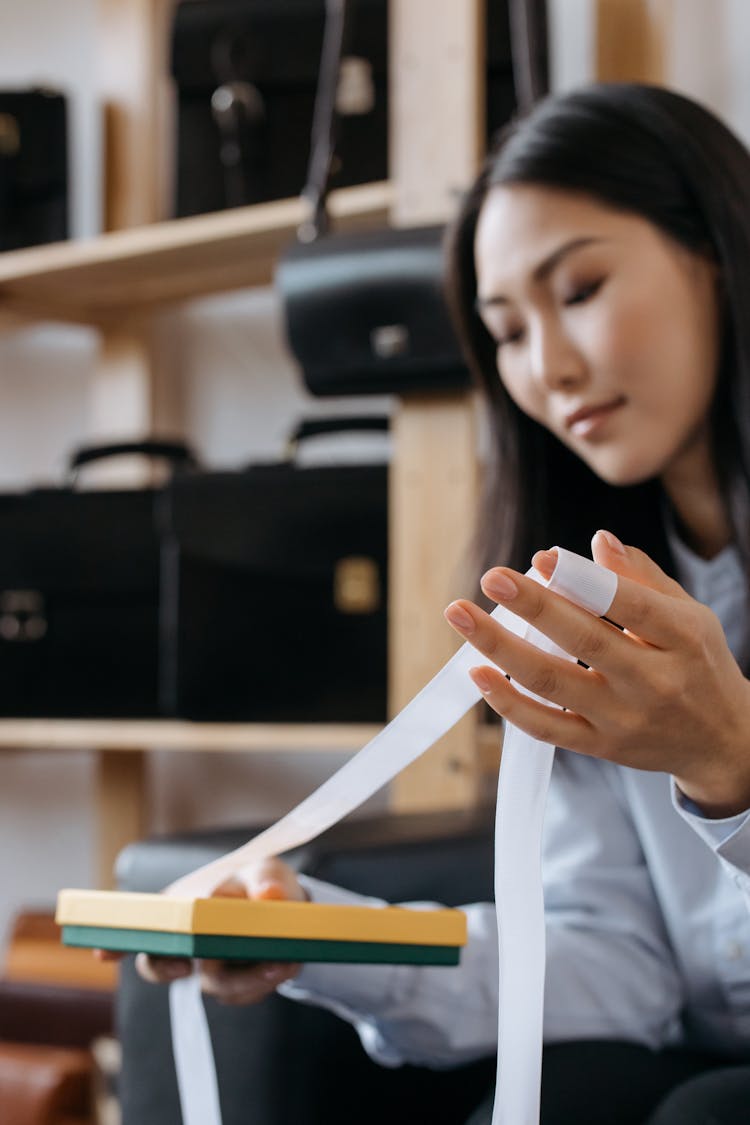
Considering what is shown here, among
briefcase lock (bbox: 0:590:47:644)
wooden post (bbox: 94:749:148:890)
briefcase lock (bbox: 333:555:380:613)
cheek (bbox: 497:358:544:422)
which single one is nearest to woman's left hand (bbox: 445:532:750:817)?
cheek (bbox: 497:358:544:422)

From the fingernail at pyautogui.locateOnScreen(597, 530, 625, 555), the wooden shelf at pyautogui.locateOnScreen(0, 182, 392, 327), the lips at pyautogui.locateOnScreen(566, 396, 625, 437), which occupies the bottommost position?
the fingernail at pyautogui.locateOnScreen(597, 530, 625, 555)

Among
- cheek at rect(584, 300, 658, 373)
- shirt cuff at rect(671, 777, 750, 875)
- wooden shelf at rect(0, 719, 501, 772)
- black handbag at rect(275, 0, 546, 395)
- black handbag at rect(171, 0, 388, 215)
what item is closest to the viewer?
shirt cuff at rect(671, 777, 750, 875)

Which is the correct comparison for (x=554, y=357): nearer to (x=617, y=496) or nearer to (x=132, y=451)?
(x=617, y=496)

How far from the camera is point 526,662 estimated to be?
0.47m

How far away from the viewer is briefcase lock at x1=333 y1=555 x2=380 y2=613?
4.38 ft

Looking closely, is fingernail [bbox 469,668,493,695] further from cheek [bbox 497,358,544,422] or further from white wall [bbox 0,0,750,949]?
white wall [bbox 0,0,750,949]

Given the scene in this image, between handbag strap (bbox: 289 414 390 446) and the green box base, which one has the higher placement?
handbag strap (bbox: 289 414 390 446)

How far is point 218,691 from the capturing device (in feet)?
4.52

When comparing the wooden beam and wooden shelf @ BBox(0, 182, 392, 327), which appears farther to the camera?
the wooden beam

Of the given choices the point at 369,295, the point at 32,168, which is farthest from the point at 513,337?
the point at 32,168

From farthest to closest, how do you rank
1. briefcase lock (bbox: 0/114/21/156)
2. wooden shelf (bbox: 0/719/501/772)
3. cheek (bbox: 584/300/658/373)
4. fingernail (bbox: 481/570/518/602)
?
briefcase lock (bbox: 0/114/21/156), wooden shelf (bbox: 0/719/501/772), cheek (bbox: 584/300/658/373), fingernail (bbox: 481/570/518/602)

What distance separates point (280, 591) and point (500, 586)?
3.07ft

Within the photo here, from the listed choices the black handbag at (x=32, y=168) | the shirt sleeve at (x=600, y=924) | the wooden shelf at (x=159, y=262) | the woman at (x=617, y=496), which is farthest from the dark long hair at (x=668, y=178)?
the black handbag at (x=32, y=168)

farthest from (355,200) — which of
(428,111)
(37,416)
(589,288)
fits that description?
(37,416)
